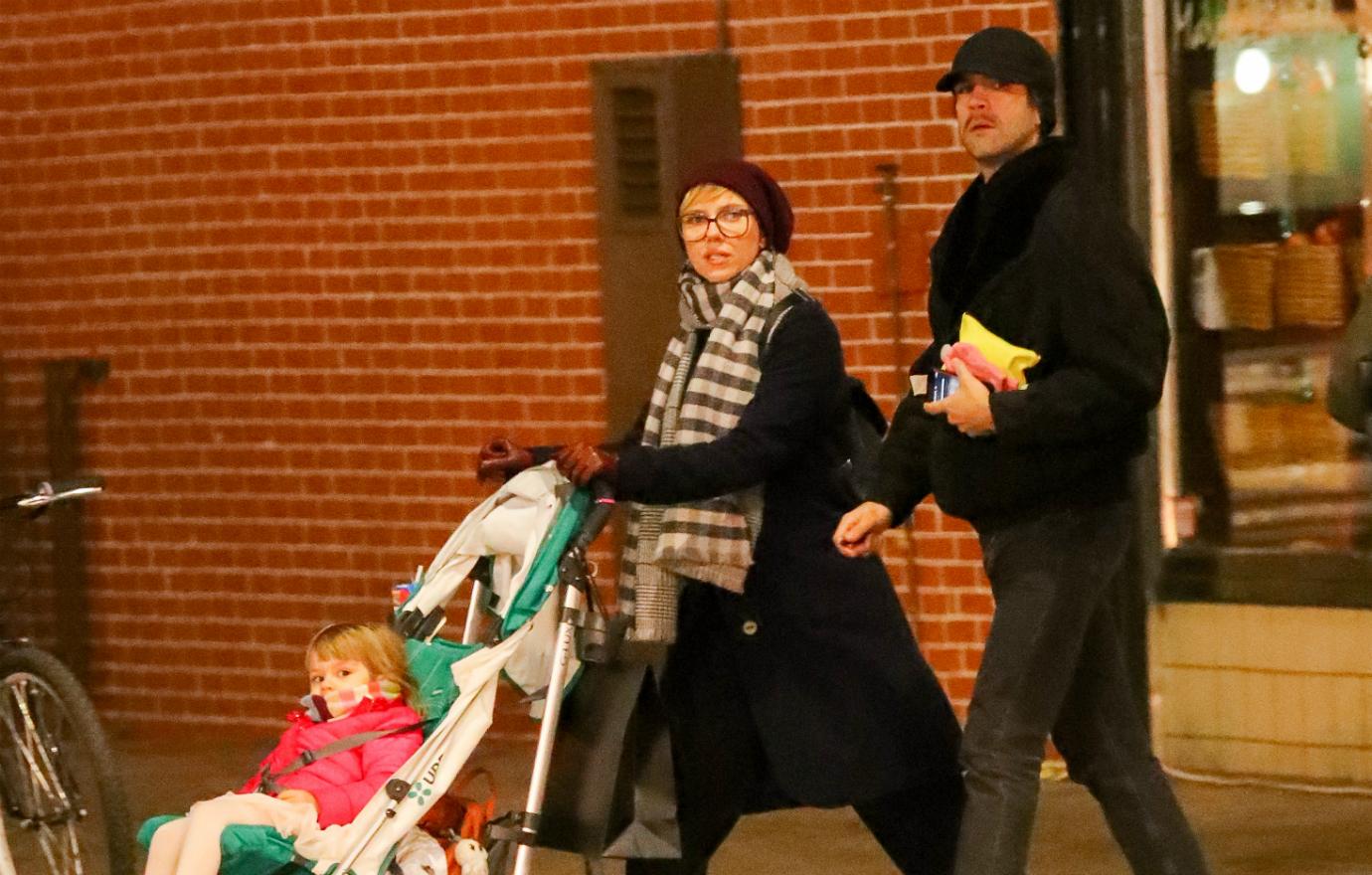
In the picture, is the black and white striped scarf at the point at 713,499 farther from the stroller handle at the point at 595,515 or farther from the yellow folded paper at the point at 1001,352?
the yellow folded paper at the point at 1001,352

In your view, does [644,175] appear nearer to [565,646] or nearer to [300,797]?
[565,646]

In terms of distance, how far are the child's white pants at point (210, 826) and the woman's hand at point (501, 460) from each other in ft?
2.51

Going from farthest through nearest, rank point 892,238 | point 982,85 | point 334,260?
1. point 334,260
2. point 892,238
3. point 982,85

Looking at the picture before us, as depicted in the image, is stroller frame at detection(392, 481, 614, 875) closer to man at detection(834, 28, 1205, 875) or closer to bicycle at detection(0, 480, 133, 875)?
man at detection(834, 28, 1205, 875)

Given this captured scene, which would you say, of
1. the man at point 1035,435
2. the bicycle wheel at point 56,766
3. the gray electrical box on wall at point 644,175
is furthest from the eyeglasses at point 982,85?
the gray electrical box on wall at point 644,175

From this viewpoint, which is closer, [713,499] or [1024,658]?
[1024,658]

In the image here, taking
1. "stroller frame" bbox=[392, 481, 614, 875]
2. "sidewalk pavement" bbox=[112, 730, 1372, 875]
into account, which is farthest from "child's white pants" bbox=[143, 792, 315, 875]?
"sidewalk pavement" bbox=[112, 730, 1372, 875]

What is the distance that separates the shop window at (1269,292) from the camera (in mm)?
7363

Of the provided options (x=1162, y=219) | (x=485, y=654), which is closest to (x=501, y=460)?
(x=485, y=654)

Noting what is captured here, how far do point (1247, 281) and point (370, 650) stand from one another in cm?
350

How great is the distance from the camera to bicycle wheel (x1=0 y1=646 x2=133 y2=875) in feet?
20.4

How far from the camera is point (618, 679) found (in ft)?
17.2

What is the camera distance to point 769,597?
5363 mm

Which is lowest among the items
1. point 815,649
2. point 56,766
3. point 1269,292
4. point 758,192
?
point 56,766
